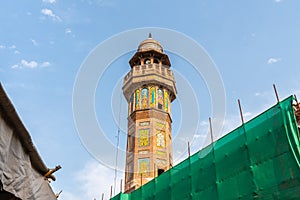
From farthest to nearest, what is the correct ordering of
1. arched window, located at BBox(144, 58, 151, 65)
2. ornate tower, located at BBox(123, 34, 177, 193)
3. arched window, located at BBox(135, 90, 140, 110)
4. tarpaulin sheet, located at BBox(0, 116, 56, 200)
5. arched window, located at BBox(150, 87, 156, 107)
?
arched window, located at BBox(144, 58, 151, 65), arched window, located at BBox(135, 90, 140, 110), arched window, located at BBox(150, 87, 156, 107), ornate tower, located at BBox(123, 34, 177, 193), tarpaulin sheet, located at BBox(0, 116, 56, 200)

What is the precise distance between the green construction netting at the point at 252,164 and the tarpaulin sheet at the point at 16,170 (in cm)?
601

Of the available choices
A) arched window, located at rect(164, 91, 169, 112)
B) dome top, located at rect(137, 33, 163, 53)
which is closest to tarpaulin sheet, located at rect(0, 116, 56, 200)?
arched window, located at rect(164, 91, 169, 112)

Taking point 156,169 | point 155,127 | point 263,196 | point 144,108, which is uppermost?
point 144,108

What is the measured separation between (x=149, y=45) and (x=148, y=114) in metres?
8.37

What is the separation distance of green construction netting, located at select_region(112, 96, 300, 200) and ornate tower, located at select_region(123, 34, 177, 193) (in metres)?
9.39

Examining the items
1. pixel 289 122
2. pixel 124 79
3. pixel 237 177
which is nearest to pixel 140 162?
pixel 124 79

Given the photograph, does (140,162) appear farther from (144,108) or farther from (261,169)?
(261,169)

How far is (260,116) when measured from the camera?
9477 mm

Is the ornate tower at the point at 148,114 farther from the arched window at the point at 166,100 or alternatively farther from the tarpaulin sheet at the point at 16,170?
the tarpaulin sheet at the point at 16,170

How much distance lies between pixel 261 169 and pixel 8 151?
693 cm

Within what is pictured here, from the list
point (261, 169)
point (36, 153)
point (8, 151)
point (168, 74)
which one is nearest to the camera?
point (8, 151)

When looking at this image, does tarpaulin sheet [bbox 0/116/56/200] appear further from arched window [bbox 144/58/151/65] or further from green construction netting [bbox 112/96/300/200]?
arched window [bbox 144/58/151/65]

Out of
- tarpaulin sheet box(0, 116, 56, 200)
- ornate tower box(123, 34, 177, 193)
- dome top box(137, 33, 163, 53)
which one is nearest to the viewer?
tarpaulin sheet box(0, 116, 56, 200)

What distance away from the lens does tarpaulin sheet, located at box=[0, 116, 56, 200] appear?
402 cm
